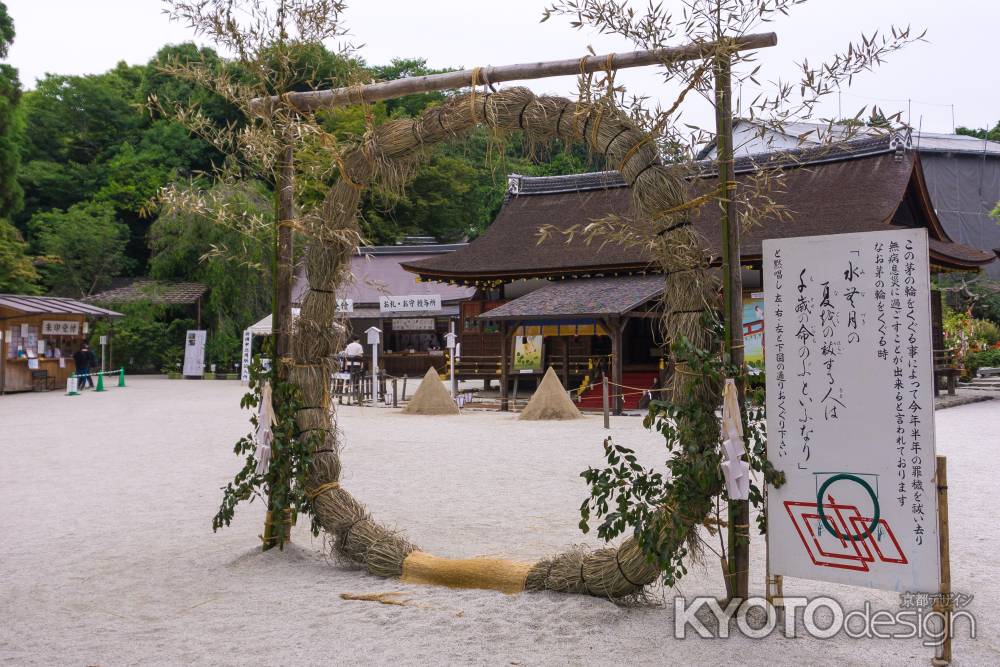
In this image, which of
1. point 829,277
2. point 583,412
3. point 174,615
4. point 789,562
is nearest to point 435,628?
point 174,615

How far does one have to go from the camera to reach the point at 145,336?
27.3 meters

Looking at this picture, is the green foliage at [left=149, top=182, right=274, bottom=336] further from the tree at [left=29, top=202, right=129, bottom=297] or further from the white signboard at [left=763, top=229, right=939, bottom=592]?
the white signboard at [left=763, top=229, right=939, bottom=592]

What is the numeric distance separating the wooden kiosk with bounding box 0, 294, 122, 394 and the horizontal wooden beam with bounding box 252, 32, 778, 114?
1707 centimetres

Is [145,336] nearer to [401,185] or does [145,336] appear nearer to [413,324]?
[413,324]

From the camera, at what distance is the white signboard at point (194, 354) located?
2589 centimetres

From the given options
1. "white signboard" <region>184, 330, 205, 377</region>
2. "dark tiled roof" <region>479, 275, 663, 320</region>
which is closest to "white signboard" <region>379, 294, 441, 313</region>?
"white signboard" <region>184, 330, 205, 377</region>

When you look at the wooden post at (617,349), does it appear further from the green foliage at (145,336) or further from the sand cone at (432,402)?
the green foliage at (145,336)

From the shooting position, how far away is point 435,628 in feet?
11.6

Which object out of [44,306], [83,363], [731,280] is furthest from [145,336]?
[731,280]

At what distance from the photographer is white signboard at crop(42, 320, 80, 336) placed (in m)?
20.6

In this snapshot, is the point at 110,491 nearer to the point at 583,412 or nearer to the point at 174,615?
the point at 174,615

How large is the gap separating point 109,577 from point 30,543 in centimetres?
120

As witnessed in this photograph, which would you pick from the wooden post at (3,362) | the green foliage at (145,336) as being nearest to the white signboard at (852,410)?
the wooden post at (3,362)

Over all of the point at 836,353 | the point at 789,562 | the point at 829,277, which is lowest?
the point at 789,562
